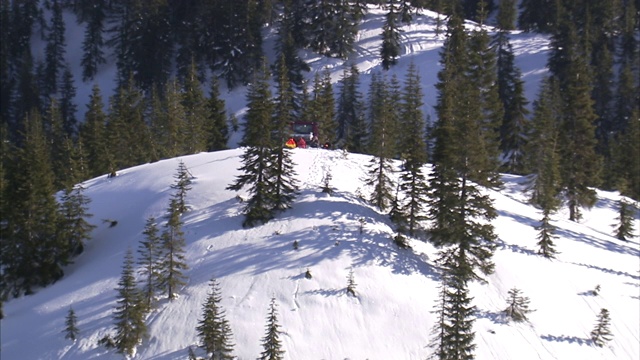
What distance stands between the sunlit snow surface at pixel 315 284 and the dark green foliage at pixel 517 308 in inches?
15.7

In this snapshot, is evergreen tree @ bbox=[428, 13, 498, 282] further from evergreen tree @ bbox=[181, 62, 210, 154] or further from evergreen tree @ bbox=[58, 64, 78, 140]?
evergreen tree @ bbox=[58, 64, 78, 140]

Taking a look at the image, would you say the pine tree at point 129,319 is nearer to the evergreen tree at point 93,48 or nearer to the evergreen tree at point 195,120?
the evergreen tree at point 195,120

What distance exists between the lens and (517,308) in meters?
24.1

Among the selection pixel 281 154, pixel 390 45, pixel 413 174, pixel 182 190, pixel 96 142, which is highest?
pixel 281 154

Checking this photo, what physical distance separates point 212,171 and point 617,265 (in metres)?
21.7

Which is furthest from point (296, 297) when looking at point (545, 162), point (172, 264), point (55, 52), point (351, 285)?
point (55, 52)

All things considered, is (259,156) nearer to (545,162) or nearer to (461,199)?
(461,199)

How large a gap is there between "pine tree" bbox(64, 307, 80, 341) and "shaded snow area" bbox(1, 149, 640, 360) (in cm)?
19

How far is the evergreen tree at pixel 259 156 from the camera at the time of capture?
26141mm

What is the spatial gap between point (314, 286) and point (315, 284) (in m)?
0.11

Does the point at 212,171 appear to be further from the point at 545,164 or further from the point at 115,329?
the point at 545,164

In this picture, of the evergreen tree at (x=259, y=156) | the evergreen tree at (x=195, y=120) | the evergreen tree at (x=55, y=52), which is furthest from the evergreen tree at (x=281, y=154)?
the evergreen tree at (x=55, y=52)

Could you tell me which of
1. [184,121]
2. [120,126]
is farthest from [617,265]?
[120,126]

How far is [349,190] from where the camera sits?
97.7 feet
